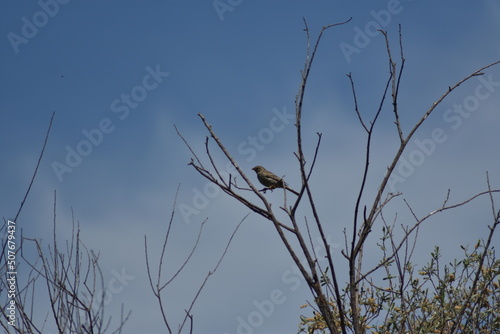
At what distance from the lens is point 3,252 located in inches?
181

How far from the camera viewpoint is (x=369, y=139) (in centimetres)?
280

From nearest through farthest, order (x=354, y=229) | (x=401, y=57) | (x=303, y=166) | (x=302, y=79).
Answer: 1. (x=354, y=229)
2. (x=303, y=166)
3. (x=302, y=79)
4. (x=401, y=57)

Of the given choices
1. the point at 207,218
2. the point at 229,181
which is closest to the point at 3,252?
the point at 207,218

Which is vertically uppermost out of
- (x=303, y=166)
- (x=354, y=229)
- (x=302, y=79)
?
(x=302, y=79)

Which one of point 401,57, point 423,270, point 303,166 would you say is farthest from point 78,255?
point 423,270

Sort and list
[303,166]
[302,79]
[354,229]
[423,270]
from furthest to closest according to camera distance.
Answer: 1. [423,270]
2. [302,79]
3. [303,166]
4. [354,229]

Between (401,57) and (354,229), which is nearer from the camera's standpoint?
(354,229)

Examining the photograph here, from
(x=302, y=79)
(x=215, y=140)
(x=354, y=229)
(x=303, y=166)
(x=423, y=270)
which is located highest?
(x=423, y=270)

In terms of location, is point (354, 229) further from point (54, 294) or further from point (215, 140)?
point (54, 294)

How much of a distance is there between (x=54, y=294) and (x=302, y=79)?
8.64 ft

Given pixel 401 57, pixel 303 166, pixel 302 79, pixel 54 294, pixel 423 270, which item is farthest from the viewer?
pixel 423 270

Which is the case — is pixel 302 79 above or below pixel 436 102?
above

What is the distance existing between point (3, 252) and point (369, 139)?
3231 mm

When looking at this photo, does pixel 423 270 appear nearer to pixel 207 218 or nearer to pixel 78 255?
pixel 207 218
